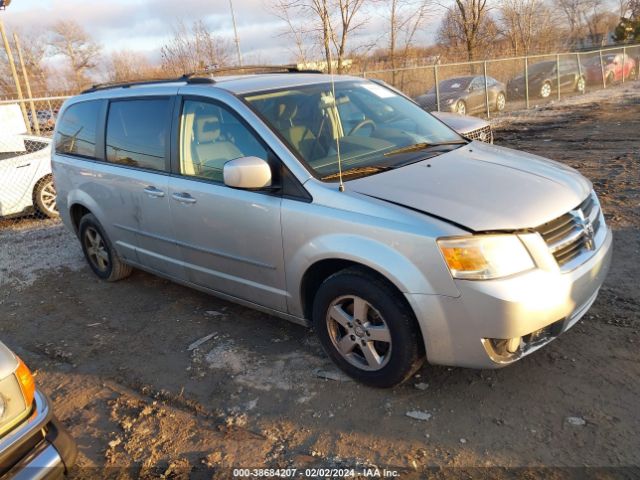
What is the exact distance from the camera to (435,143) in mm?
3895

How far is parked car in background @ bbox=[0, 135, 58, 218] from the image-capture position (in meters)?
8.09

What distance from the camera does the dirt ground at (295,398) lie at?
2697mm

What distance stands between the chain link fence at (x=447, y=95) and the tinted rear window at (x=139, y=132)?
14.3ft

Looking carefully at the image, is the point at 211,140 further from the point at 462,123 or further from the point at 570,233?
the point at 462,123

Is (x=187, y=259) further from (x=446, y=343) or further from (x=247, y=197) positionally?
(x=446, y=343)

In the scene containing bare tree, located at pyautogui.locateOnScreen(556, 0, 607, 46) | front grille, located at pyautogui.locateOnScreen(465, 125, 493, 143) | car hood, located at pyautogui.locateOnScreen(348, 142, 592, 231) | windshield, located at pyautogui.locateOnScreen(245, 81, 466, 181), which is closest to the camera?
car hood, located at pyautogui.locateOnScreen(348, 142, 592, 231)

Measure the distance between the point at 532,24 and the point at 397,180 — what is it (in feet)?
94.4

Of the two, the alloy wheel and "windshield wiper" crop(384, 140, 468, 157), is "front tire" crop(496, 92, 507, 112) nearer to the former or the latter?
"windshield wiper" crop(384, 140, 468, 157)

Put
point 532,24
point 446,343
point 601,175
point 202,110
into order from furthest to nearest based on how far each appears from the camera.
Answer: point 532,24 < point 601,175 < point 202,110 < point 446,343

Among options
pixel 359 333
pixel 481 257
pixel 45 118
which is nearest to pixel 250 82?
pixel 359 333

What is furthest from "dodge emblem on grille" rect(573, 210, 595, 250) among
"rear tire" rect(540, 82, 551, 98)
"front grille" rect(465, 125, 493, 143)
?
"rear tire" rect(540, 82, 551, 98)

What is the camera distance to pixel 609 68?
2281 cm

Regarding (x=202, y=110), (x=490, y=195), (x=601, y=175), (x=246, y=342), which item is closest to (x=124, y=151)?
Answer: (x=202, y=110)

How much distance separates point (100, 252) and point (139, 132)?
1611 mm
